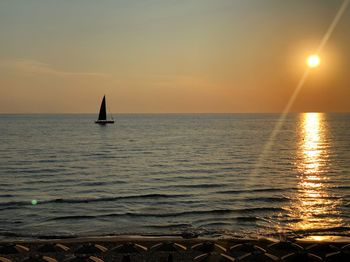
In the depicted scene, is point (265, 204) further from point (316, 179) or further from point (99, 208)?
point (316, 179)

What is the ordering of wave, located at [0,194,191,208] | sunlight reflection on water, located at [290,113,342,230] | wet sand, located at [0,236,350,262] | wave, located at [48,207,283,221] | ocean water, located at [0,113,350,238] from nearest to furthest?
1. wet sand, located at [0,236,350,262]
2. ocean water, located at [0,113,350,238]
3. sunlight reflection on water, located at [290,113,342,230]
4. wave, located at [48,207,283,221]
5. wave, located at [0,194,191,208]

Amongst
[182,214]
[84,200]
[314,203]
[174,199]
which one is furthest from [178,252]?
[314,203]

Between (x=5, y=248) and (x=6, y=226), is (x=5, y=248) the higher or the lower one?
the higher one

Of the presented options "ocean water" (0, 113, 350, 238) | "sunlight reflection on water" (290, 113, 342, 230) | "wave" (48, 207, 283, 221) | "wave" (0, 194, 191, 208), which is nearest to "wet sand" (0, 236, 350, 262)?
"ocean water" (0, 113, 350, 238)

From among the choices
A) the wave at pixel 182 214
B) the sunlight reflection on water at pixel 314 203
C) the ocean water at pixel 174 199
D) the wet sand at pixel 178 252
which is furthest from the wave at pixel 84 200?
the wet sand at pixel 178 252

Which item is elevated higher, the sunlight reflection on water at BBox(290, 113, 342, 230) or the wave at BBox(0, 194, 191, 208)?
the sunlight reflection on water at BBox(290, 113, 342, 230)

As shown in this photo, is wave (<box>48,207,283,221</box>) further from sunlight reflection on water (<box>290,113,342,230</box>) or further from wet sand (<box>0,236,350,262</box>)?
wet sand (<box>0,236,350,262</box>)

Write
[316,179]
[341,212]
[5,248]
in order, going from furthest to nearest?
[316,179] < [341,212] < [5,248]

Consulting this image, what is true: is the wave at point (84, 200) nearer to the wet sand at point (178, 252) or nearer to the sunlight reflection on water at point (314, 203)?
the sunlight reflection on water at point (314, 203)

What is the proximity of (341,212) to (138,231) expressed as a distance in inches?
553

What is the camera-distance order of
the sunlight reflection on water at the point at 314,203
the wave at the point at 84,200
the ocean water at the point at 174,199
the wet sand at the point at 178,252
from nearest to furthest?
the wet sand at the point at 178,252, the ocean water at the point at 174,199, the sunlight reflection on water at the point at 314,203, the wave at the point at 84,200

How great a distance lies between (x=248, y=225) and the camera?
75.8 ft

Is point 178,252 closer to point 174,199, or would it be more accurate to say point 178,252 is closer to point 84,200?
point 174,199

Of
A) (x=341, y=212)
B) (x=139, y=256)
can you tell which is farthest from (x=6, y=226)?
(x=341, y=212)
